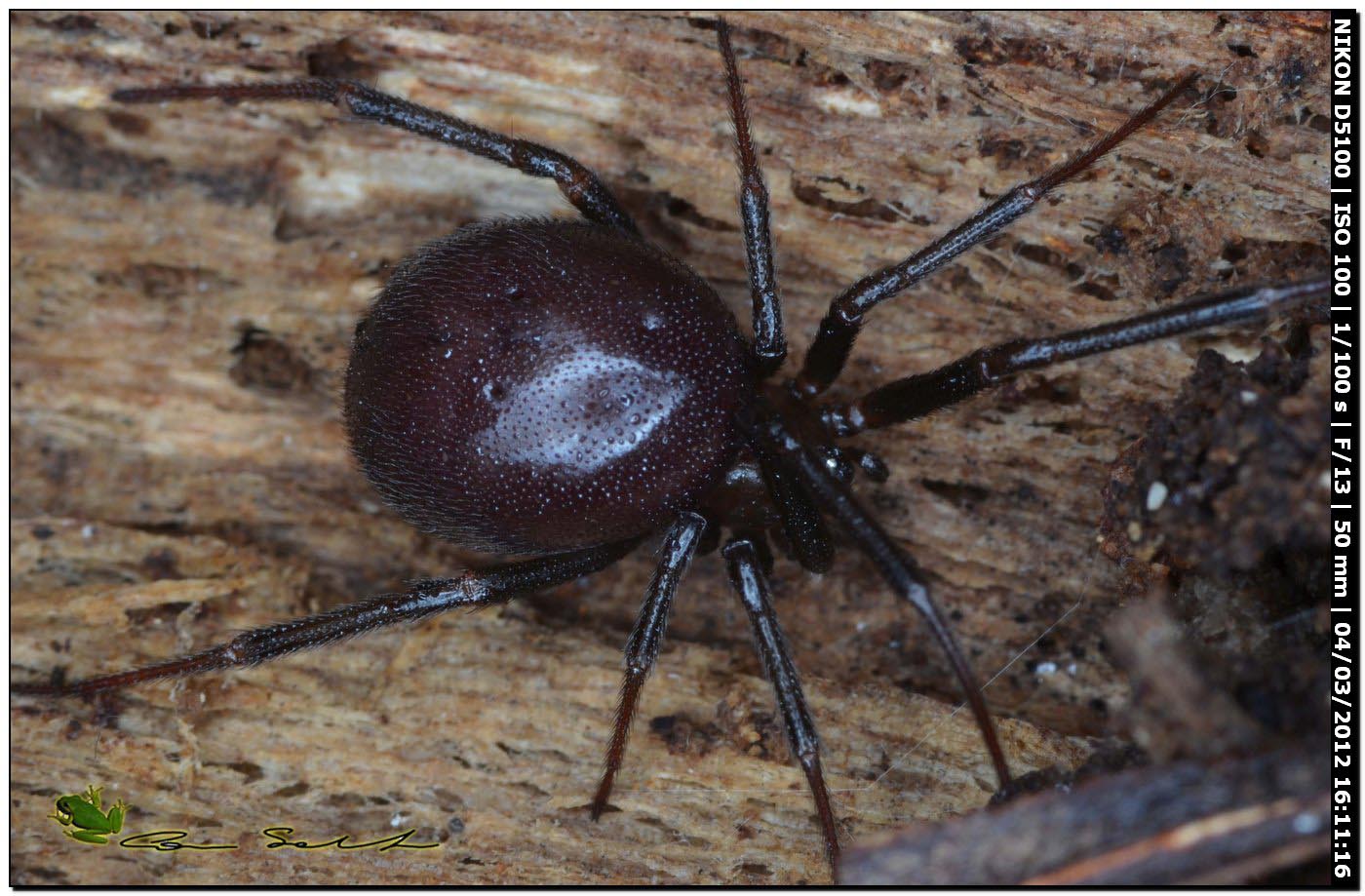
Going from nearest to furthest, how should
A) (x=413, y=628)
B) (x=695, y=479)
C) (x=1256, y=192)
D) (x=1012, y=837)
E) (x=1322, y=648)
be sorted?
(x=1012, y=837) < (x=1322, y=648) < (x=1256, y=192) < (x=695, y=479) < (x=413, y=628)

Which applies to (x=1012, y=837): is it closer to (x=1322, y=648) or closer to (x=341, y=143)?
(x=1322, y=648)

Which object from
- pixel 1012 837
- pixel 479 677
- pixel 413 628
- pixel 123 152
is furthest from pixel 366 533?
pixel 1012 837

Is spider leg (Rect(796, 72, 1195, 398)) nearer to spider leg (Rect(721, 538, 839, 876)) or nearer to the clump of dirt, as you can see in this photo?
the clump of dirt

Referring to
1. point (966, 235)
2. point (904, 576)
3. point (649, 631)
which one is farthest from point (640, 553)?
point (966, 235)

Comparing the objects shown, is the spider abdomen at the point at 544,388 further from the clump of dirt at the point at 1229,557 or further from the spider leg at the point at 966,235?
the clump of dirt at the point at 1229,557

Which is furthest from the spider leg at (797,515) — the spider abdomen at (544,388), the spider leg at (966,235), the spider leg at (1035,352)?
the spider leg at (966,235)

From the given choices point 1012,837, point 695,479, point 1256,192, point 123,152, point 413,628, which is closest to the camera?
point 1012,837
